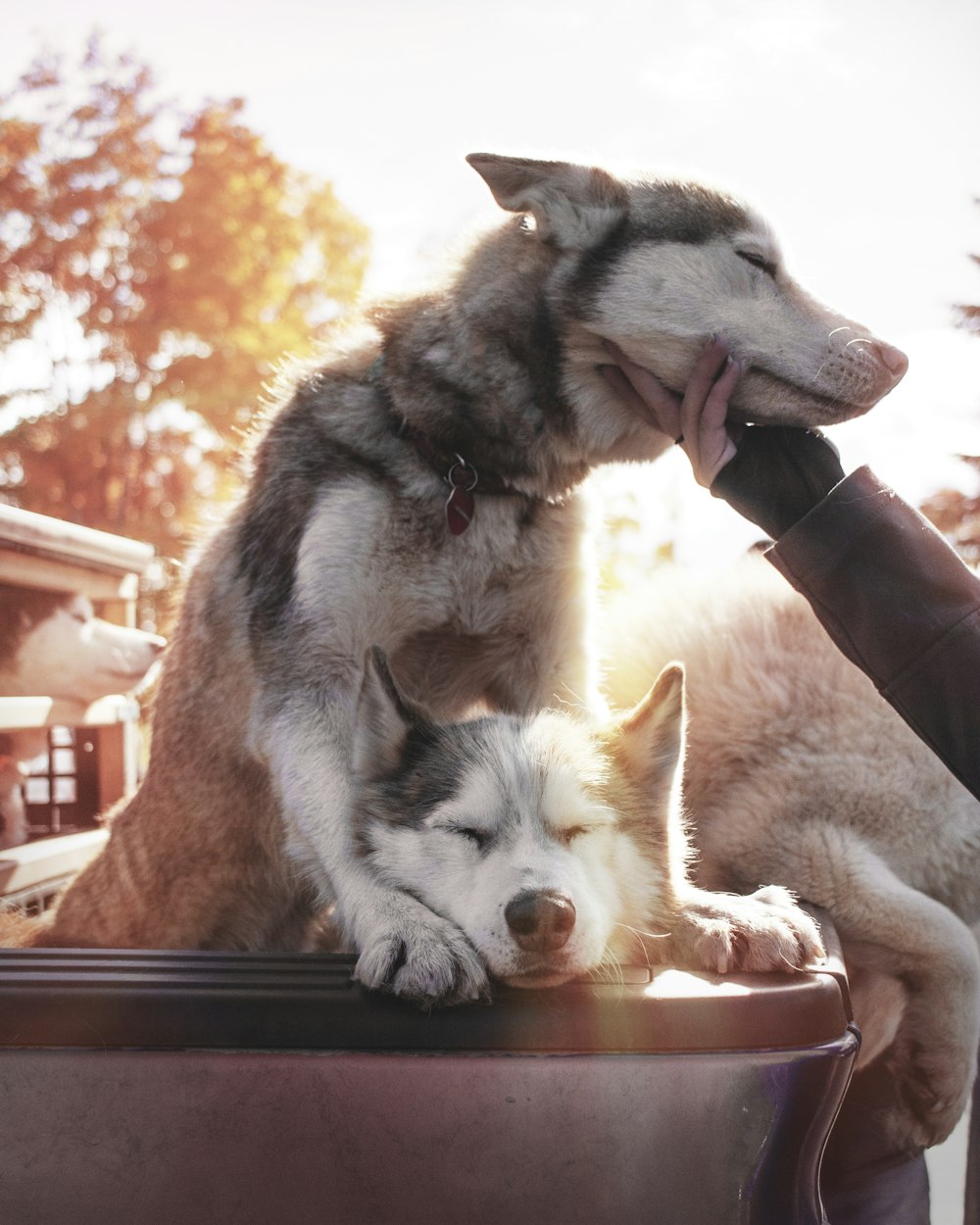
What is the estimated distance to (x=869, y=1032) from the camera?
2.38m

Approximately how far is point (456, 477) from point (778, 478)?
0.75 metres

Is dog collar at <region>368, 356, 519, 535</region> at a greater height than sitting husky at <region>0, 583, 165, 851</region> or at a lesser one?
greater

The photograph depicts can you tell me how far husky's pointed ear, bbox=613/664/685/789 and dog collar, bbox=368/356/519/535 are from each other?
2.06ft

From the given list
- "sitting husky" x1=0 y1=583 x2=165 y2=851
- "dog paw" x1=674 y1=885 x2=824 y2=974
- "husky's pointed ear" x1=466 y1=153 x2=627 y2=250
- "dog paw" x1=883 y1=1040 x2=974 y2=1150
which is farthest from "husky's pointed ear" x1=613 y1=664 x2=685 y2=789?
"sitting husky" x1=0 y1=583 x2=165 y2=851

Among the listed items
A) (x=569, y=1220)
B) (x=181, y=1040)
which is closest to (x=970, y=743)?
(x=569, y=1220)

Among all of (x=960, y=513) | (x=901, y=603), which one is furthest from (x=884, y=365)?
(x=960, y=513)

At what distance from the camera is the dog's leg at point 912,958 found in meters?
2.30

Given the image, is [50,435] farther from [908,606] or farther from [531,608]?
[908,606]

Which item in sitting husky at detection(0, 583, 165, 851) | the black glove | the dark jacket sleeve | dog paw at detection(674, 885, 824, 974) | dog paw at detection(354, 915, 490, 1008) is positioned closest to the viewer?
dog paw at detection(354, 915, 490, 1008)

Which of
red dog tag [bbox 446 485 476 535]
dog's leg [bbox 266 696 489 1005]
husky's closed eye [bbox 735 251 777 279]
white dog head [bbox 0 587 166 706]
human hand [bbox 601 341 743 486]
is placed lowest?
dog's leg [bbox 266 696 489 1005]

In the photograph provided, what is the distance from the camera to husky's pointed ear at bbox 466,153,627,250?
7.77 ft

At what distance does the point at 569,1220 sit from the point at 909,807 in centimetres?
155

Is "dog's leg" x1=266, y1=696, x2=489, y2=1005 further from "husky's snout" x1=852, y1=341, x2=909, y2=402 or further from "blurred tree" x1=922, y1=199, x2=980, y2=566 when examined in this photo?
"blurred tree" x1=922, y1=199, x2=980, y2=566

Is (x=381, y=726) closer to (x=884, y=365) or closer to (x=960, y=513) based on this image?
(x=884, y=365)
